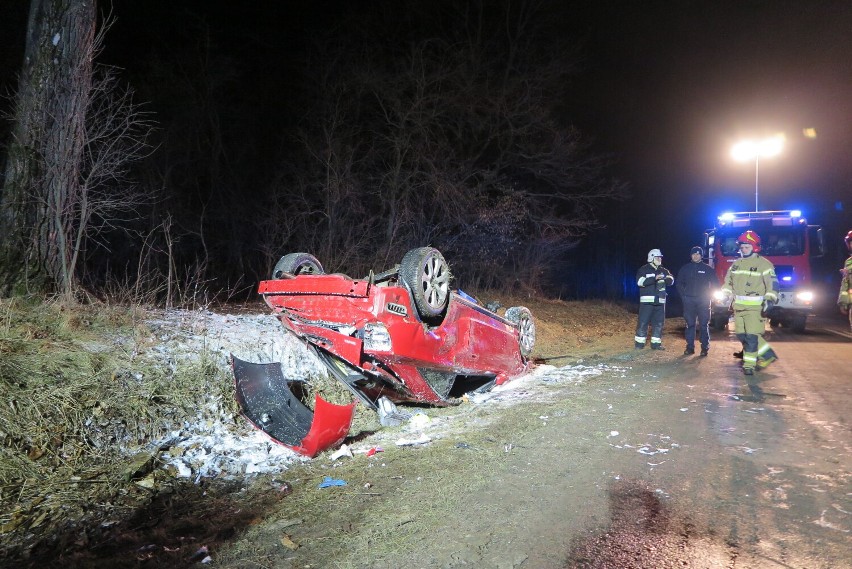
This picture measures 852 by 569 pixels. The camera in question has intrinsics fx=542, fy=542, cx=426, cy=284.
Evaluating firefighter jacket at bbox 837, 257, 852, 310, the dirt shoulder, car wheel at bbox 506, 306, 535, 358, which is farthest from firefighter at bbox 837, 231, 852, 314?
the dirt shoulder

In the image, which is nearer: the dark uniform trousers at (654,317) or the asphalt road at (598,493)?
the asphalt road at (598,493)

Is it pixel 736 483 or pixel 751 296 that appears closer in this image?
pixel 736 483

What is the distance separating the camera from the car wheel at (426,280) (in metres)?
4.63

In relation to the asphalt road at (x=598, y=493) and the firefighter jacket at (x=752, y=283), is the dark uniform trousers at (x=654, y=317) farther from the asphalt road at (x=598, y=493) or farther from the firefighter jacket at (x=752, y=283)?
the asphalt road at (x=598, y=493)

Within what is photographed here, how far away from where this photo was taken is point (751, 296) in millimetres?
7609

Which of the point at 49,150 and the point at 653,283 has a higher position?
the point at 49,150

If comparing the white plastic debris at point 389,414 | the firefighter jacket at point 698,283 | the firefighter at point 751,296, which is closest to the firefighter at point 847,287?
the firefighter jacket at point 698,283

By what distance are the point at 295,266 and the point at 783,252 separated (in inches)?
507

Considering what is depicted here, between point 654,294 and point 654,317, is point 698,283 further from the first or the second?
point 654,317

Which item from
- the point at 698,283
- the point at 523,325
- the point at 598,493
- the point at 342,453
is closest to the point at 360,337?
the point at 342,453

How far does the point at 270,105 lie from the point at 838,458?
60.8 feet

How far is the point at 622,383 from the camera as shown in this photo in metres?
6.89

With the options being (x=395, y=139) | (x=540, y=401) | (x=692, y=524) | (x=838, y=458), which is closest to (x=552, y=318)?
(x=395, y=139)

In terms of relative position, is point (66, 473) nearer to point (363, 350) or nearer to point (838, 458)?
point (363, 350)
